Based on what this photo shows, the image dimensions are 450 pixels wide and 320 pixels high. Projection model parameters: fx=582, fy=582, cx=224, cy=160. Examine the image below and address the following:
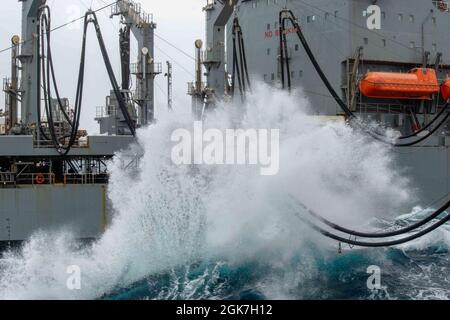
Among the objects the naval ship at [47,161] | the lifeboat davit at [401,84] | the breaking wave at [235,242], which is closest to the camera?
the breaking wave at [235,242]

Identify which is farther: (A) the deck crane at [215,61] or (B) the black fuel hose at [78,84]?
(A) the deck crane at [215,61]

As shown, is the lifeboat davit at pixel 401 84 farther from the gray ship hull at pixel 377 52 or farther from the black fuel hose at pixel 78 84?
the black fuel hose at pixel 78 84

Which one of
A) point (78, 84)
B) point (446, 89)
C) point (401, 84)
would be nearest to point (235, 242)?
point (78, 84)

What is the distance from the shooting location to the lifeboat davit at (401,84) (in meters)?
25.2

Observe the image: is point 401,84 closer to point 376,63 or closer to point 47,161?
point 376,63

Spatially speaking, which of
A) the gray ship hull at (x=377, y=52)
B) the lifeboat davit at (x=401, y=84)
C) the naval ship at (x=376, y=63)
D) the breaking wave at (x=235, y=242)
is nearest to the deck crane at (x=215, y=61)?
the naval ship at (x=376, y=63)

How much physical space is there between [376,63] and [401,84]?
178 centimetres

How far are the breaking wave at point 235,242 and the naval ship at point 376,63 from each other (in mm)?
6881

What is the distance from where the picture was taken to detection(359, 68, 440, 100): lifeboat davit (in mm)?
25250

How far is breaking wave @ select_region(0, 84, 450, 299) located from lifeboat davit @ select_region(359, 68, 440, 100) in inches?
259

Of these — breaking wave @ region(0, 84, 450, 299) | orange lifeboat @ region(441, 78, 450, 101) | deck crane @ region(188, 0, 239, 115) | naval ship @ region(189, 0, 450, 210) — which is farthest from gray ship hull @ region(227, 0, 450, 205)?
breaking wave @ region(0, 84, 450, 299)

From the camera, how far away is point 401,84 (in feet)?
84.6

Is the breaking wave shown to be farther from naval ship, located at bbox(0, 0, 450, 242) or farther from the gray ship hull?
the gray ship hull
